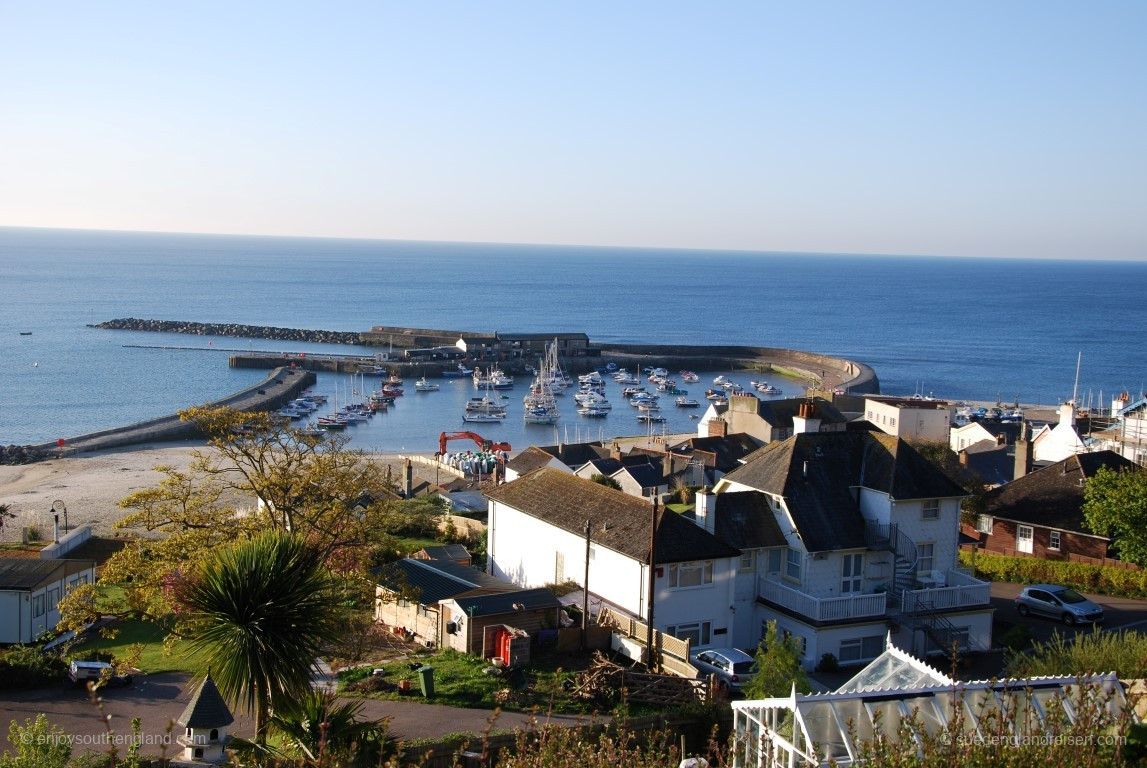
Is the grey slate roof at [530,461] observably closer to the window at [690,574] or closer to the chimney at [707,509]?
the chimney at [707,509]

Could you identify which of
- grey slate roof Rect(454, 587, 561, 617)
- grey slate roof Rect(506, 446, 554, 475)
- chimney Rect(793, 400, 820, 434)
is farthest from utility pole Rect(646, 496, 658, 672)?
grey slate roof Rect(506, 446, 554, 475)

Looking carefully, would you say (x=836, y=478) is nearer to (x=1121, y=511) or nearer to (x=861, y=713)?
(x=1121, y=511)

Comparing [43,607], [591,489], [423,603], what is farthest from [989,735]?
[43,607]

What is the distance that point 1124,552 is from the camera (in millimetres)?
26484

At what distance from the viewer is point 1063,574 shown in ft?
91.1

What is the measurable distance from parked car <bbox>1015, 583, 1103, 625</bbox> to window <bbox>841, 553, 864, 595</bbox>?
4991 mm

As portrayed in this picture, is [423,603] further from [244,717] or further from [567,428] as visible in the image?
[567,428]

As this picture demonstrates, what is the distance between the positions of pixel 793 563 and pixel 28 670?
577 inches

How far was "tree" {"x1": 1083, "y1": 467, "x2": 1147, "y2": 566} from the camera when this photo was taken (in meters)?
26.2

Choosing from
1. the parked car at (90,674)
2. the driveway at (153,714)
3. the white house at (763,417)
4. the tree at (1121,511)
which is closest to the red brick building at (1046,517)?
the tree at (1121,511)

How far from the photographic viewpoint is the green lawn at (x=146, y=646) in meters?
19.7

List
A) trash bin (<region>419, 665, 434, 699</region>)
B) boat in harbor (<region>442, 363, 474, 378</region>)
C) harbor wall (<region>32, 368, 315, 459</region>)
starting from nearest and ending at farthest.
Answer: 1. trash bin (<region>419, 665, 434, 699</region>)
2. harbor wall (<region>32, 368, 315, 459</region>)
3. boat in harbor (<region>442, 363, 474, 378</region>)

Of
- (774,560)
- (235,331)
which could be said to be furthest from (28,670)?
(235,331)

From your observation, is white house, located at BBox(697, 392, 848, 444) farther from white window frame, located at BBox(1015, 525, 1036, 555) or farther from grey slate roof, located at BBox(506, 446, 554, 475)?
white window frame, located at BBox(1015, 525, 1036, 555)
